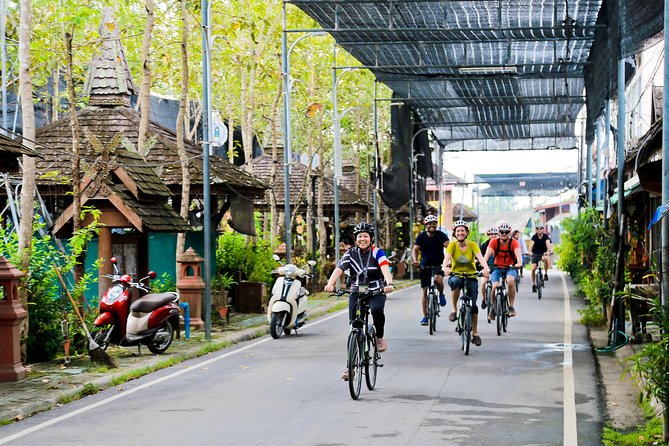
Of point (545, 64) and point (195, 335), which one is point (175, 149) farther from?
point (545, 64)

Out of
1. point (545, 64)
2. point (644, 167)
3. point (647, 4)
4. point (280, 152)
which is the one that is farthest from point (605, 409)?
point (280, 152)

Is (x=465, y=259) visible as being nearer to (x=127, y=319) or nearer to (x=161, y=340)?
(x=161, y=340)

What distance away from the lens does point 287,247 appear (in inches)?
1107

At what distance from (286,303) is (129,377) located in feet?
20.6

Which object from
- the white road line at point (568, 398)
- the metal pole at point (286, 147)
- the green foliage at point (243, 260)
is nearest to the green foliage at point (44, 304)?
the white road line at point (568, 398)

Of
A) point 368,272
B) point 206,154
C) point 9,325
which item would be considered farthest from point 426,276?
point 9,325

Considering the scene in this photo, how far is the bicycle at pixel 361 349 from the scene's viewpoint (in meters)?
12.0

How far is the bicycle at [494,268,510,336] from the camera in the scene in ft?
67.2

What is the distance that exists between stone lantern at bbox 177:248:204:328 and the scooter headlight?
430cm

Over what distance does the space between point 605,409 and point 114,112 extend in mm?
15944

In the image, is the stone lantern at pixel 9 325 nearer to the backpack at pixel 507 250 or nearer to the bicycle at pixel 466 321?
the bicycle at pixel 466 321

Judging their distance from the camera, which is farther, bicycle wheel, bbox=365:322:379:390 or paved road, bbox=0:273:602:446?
bicycle wheel, bbox=365:322:379:390

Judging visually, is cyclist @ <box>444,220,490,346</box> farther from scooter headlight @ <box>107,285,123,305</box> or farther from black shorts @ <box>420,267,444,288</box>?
scooter headlight @ <box>107,285,123,305</box>


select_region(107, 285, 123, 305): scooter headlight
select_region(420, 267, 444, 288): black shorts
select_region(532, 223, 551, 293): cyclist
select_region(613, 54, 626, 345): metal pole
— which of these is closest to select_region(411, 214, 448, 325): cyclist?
select_region(420, 267, 444, 288): black shorts
